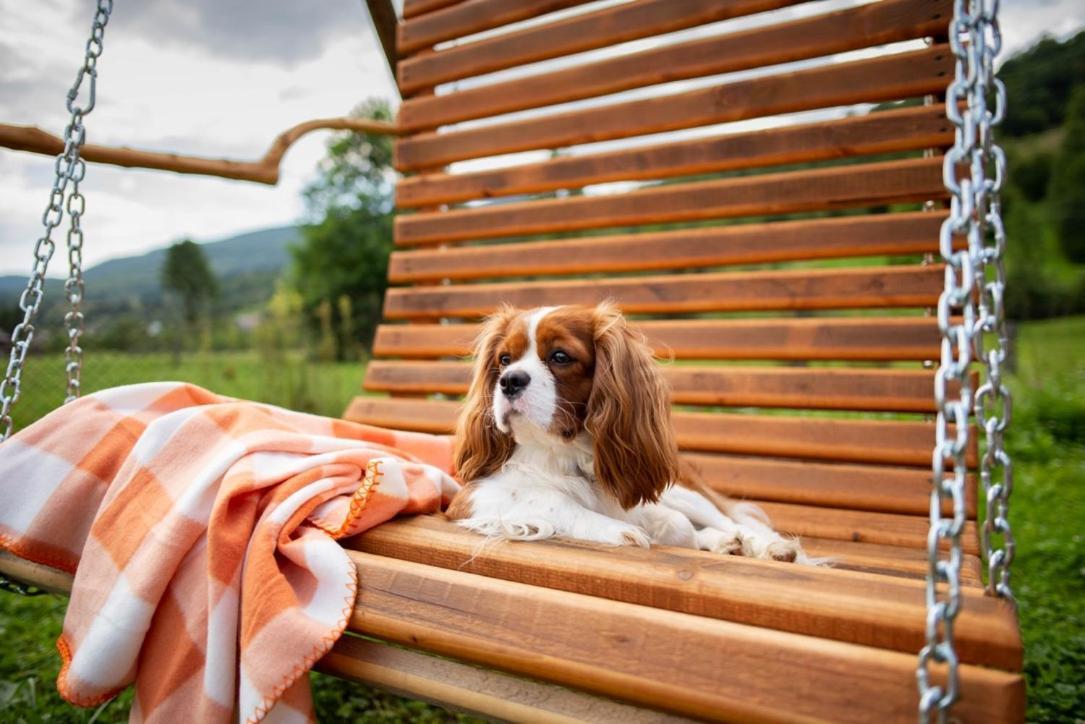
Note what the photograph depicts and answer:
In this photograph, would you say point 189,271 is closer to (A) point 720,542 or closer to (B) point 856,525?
(B) point 856,525

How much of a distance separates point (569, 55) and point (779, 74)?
109cm

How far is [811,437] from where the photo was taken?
273cm

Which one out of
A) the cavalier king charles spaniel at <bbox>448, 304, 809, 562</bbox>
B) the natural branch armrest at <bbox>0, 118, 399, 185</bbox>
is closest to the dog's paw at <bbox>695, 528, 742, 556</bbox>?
the cavalier king charles spaniel at <bbox>448, 304, 809, 562</bbox>

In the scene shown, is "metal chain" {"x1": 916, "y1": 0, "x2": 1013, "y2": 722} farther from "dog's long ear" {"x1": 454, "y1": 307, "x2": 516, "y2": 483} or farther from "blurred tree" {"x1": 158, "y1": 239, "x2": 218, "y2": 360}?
"blurred tree" {"x1": 158, "y1": 239, "x2": 218, "y2": 360}

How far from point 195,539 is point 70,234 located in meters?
1.21

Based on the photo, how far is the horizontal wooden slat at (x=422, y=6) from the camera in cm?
389

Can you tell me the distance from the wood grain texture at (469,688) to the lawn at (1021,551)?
1.16 m

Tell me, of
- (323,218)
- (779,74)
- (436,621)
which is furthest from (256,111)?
(323,218)

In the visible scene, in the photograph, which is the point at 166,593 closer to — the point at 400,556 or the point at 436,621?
the point at 400,556

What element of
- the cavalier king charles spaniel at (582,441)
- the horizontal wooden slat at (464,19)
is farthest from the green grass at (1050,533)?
the horizontal wooden slat at (464,19)

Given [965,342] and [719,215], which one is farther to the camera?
[719,215]

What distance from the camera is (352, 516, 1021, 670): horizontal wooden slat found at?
1.07 m

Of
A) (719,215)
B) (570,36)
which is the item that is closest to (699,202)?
(719,215)

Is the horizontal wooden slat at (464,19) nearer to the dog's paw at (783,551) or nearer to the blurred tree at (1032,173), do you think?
the dog's paw at (783,551)
